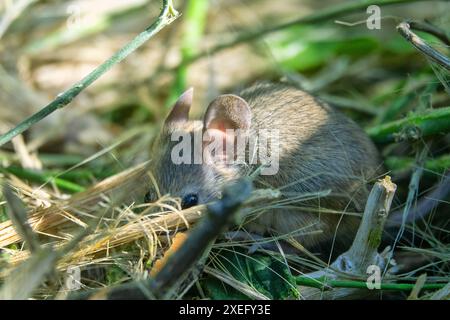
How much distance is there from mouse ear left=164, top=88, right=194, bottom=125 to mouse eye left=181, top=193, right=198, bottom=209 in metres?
0.52

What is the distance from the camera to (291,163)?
3.99 meters

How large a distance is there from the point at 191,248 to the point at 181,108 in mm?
1627

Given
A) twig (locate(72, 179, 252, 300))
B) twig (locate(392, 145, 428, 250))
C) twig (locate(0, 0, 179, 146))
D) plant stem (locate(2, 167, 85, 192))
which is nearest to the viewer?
twig (locate(72, 179, 252, 300))

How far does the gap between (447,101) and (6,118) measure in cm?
331

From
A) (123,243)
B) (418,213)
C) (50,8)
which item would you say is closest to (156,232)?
(123,243)

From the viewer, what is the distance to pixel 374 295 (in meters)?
3.41

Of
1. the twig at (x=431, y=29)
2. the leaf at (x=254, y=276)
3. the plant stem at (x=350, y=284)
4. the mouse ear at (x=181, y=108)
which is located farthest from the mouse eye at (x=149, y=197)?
the twig at (x=431, y=29)

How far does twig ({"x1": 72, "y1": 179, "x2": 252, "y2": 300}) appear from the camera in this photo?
248 centimetres

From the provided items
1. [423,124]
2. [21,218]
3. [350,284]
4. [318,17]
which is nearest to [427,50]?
[423,124]

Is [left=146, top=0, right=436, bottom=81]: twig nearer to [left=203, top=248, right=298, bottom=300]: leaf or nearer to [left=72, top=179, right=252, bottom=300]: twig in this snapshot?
[left=203, top=248, right=298, bottom=300]: leaf

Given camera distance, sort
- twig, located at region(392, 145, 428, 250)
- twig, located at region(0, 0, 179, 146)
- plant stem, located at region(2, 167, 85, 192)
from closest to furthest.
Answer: twig, located at region(0, 0, 179, 146) → twig, located at region(392, 145, 428, 250) → plant stem, located at region(2, 167, 85, 192)

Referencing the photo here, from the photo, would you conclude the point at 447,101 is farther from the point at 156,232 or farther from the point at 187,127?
the point at 156,232

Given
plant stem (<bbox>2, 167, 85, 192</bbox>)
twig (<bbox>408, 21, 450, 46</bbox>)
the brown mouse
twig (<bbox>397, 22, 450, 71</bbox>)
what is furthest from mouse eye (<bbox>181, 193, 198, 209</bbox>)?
twig (<bbox>408, 21, 450, 46</bbox>)

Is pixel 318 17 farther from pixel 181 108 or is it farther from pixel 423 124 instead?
pixel 181 108
